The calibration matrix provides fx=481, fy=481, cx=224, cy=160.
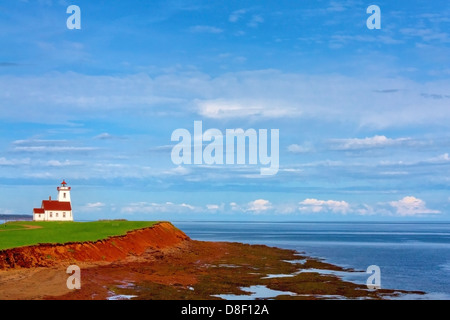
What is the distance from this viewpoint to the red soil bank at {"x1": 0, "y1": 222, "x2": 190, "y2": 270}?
1586 inches

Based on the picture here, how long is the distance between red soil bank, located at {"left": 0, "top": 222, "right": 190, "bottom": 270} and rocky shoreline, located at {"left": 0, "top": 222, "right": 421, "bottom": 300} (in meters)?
0.07

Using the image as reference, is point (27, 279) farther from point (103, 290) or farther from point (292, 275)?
point (292, 275)

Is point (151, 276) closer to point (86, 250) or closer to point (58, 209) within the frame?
point (86, 250)

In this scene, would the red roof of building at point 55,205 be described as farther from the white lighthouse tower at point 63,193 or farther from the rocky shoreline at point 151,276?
the rocky shoreline at point 151,276

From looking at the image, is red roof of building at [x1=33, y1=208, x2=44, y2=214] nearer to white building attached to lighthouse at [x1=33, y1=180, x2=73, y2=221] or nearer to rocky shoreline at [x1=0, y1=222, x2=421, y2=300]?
white building attached to lighthouse at [x1=33, y1=180, x2=73, y2=221]

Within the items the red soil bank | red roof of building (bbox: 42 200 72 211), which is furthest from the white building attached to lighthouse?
the red soil bank

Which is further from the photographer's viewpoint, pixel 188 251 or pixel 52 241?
pixel 188 251

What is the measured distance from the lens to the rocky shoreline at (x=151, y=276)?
33.2m

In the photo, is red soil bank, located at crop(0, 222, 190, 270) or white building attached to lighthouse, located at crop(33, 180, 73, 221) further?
white building attached to lighthouse, located at crop(33, 180, 73, 221)

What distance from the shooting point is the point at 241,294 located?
3525 cm

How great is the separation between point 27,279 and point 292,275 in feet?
79.3

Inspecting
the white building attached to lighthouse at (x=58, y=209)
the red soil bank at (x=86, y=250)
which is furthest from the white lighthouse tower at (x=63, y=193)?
the red soil bank at (x=86, y=250)

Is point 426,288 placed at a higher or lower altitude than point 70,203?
lower
